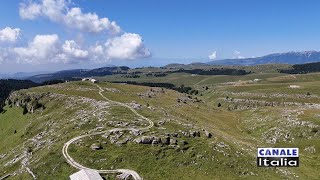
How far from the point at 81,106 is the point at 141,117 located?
37.9 m

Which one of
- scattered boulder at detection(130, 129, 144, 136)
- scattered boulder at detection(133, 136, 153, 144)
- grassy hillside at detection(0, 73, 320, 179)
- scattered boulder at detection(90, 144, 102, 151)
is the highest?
scattered boulder at detection(130, 129, 144, 136)

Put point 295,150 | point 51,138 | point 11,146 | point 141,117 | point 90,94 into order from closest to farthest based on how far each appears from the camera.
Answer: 1. point 295,150
2. point 51,138
3. point 141,117
4. point 11,146
5. point 90,94

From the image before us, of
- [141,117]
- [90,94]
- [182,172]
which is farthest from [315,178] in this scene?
[90,94]

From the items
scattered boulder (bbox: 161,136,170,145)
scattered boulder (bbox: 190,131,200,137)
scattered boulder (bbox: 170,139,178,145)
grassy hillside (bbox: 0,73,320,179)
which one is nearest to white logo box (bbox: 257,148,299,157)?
grassy hillside (bbox: 0,73,320,179)

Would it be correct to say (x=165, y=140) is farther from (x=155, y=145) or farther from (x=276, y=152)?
(x=276, y=152)

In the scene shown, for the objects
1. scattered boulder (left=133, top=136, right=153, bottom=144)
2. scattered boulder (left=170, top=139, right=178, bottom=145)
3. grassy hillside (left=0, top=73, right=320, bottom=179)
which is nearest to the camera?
grassy hillside (left=0, top=73, right=320, bottom=179)

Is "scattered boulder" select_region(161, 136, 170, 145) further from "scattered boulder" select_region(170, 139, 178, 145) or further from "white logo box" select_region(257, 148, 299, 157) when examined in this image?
"white logo box" select_region(257, 148, 299, 157)

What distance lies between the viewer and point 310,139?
11594cm

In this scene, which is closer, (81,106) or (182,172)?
(182,172)

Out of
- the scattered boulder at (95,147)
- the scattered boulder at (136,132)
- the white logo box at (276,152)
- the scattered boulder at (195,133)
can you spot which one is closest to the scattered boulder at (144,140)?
the scattered boulder at (136,132)

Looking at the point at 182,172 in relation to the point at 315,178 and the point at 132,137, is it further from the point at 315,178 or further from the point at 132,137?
the point at 315,178

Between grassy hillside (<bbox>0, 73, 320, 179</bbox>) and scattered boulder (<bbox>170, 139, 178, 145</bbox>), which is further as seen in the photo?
scattered boulder (<bbox>170, 139, 178, 145</bbox>)

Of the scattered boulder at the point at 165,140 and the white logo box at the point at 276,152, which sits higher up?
the white logo box at the point at 276,152

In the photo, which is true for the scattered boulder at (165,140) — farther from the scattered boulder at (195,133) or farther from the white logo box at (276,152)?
the white logo box at (276,152)
